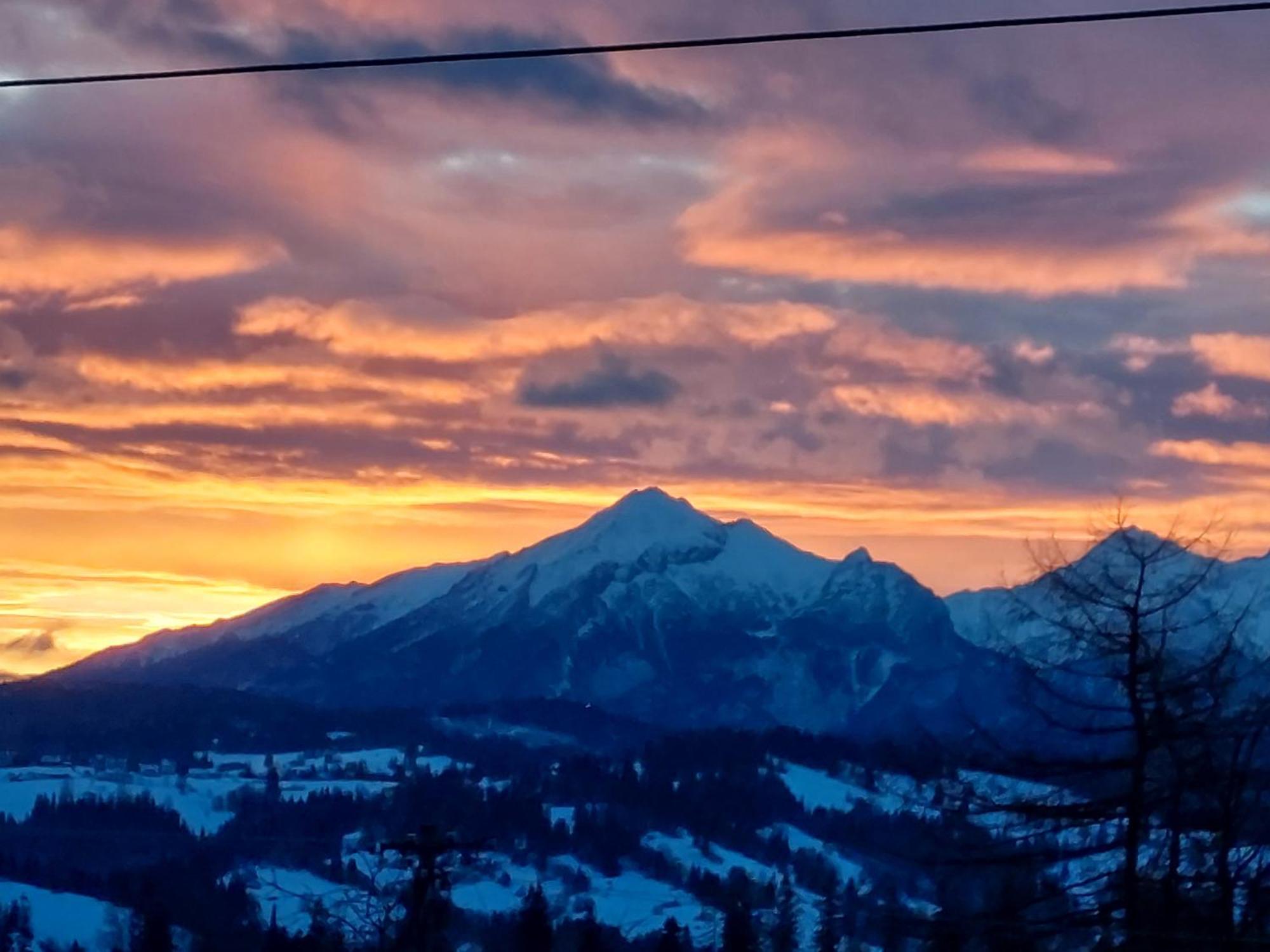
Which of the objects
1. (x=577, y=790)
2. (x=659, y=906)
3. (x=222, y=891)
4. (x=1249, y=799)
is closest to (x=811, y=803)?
(x=577, y=790)

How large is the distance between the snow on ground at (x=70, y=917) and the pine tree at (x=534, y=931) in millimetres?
24314

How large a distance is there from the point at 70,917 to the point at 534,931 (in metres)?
43.1

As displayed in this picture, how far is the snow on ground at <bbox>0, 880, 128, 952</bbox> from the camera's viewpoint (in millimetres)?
81125

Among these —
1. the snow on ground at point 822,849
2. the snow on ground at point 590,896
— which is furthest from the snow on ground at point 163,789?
the snow on ground at point 822,849

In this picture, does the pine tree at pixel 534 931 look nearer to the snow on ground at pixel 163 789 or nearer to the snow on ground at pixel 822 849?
the snow on ground at pixel 822 849

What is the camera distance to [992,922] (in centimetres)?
1900

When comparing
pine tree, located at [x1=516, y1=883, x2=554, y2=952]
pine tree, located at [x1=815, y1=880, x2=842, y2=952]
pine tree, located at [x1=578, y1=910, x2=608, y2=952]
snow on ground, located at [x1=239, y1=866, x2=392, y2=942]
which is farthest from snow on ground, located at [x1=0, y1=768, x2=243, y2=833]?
pine tree, located at [x1=815, y1=880, x2=842, y2=952]

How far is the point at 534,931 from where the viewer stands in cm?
5922

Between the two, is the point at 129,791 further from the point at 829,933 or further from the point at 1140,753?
the point at 1140,753

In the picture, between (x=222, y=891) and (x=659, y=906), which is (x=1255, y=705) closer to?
(x=222, y=891)

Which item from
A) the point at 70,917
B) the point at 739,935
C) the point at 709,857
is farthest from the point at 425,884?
the point at 709,857

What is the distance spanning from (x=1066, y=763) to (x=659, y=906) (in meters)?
101

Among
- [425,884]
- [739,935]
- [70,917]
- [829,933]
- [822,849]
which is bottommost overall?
[822,849]

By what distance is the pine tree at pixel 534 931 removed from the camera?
194ft
